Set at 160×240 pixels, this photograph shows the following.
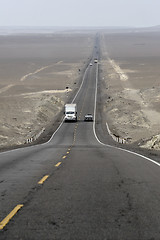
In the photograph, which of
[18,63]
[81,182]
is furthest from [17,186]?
[18,63]

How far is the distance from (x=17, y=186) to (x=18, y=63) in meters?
158

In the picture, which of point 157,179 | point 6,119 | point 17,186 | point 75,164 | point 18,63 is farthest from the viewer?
point 18,63

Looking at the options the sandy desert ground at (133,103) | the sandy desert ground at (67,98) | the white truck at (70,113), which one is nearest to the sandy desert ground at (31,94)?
the sandy desert ground at (67,98)

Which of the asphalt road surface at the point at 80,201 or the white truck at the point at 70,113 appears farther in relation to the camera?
the white truck at the point at 70,113

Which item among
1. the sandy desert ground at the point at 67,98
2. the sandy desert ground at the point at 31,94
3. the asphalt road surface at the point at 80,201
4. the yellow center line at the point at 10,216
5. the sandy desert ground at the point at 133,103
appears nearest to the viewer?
the asphalt road surface at the point at 80,201

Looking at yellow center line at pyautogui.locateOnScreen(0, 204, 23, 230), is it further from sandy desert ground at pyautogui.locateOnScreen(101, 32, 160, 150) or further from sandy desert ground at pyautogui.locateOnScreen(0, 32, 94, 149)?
sandy desert ground at pyautogui.locateOnScreen(0, 32, 94, 149)

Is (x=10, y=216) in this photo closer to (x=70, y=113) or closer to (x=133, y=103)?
(x=70, y=113)

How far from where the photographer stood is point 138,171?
1617cm

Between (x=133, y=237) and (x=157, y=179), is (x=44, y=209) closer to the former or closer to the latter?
(x=133, y=237)

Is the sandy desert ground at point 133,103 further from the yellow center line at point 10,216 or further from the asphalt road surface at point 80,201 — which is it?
the yellow center line at point 10,216

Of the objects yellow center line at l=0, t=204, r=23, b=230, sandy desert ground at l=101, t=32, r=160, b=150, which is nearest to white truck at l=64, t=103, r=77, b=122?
sandy desert ground at l=101, t=32, r=160, b=150

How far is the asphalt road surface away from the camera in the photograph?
25.3 ft

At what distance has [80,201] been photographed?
10.2m

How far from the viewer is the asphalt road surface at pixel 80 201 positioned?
770cm
